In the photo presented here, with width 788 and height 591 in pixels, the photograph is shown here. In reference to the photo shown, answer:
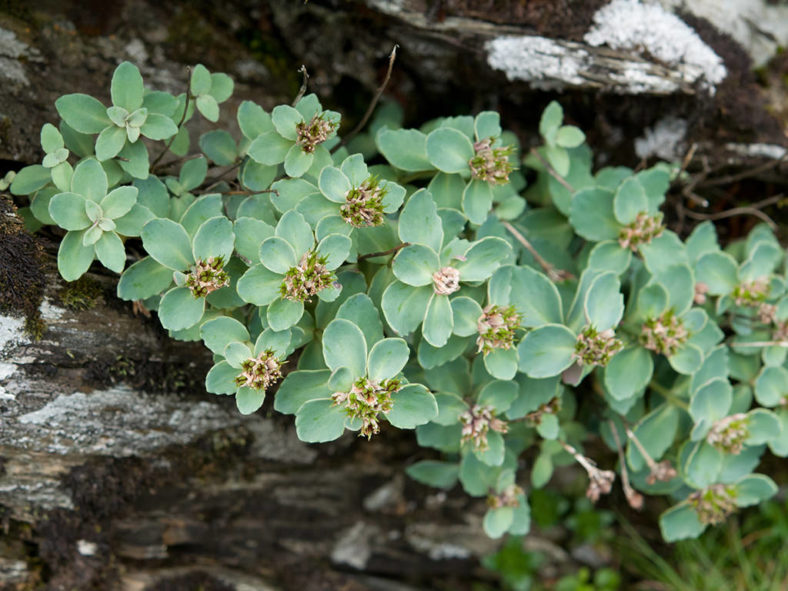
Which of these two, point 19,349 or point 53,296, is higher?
point 53,296

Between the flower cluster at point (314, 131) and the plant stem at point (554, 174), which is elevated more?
the flower cluster at point (314, 131)

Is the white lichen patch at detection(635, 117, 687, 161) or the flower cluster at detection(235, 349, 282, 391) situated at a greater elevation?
the white lichen patch at detection(635, 117, 687, 161)

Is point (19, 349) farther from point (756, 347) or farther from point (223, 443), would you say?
point (756, 347)

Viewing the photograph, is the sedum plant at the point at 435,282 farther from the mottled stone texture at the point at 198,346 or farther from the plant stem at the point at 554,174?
the mottled stone texture at the point at 198,346

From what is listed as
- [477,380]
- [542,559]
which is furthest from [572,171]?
[542,559]

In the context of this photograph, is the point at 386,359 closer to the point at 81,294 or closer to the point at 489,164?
the point at 489,164

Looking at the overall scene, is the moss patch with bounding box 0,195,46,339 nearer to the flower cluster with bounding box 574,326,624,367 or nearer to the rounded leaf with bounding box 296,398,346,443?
the rounded leaf with bounding box 296,398,346,443

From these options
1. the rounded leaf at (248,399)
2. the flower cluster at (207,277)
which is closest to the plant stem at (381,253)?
the flower cluster at (207,277)

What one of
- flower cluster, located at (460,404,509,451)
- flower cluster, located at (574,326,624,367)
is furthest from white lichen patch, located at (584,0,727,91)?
flower cluster, located at (460,404,509,451)
